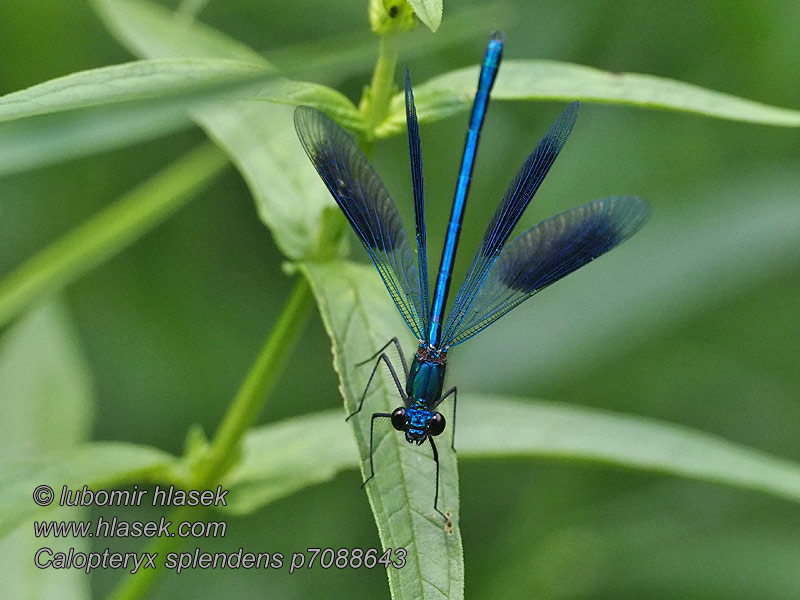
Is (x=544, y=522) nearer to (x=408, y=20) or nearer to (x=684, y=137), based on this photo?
(x=684, y=137)

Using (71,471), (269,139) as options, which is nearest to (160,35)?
(269,139)

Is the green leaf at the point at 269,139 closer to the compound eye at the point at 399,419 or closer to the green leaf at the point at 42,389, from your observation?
the compound eye at the point at 399,419

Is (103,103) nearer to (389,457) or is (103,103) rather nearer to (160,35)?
(389,457)

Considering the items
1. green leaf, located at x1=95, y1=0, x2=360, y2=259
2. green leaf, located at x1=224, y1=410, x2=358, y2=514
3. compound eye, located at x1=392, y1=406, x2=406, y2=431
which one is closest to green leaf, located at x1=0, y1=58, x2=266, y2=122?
green leaf, located at x1=95, y1=0, x2=360, y2=259

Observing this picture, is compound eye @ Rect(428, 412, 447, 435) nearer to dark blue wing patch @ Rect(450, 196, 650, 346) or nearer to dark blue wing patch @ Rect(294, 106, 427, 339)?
dark blue wing patch @ Rect(294, 106, 427, 339)

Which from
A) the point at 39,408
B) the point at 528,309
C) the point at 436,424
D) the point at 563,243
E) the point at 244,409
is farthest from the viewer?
the point at 528,309

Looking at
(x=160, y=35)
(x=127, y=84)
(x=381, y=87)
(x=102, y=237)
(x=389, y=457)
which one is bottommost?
(x=389, y=457)

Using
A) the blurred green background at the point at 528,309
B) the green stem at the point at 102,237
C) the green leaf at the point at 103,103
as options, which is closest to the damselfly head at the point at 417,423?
the green leaf at the point at 103,103

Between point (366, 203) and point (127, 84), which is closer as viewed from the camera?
point (127, 84)
